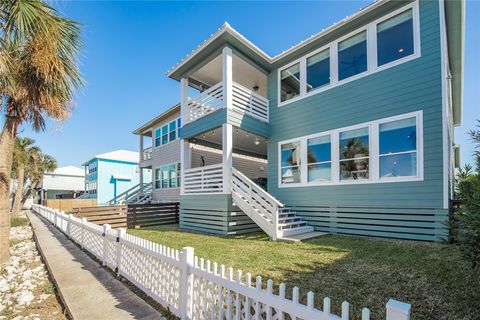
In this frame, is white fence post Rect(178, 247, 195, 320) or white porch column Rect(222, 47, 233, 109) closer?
white fence post Rect(178, 247, 195, 320)

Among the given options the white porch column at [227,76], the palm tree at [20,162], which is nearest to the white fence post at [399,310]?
the white porch column at [227,76]

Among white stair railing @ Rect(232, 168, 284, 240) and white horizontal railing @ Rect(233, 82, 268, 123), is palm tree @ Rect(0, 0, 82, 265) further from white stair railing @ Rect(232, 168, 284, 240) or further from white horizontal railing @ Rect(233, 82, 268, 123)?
white stair railing @ Rect(232, 168, 284, 240)

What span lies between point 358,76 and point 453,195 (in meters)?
5.40

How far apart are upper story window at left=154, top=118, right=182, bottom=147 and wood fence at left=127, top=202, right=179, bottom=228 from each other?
5316 mm

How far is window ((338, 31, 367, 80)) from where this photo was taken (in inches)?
342

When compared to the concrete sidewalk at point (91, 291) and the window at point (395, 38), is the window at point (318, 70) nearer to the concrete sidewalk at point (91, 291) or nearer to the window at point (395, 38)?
the window at point (395, 38)

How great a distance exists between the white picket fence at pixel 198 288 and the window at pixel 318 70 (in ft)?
26.7

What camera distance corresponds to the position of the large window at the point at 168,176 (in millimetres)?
17009

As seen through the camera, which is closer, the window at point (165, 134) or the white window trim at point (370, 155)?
the white window trim at point (370, 155)

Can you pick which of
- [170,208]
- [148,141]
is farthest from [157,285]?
[148,141]

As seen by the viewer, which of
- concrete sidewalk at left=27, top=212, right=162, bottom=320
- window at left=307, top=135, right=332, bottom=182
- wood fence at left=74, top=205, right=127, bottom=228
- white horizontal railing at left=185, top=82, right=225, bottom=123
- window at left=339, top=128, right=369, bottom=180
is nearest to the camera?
concrete sidewalk at left=27, top=212, right=162, bottom=320

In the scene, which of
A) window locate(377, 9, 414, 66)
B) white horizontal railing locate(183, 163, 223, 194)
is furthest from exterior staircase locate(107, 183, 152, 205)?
window locate(377, 9, 414, 66)

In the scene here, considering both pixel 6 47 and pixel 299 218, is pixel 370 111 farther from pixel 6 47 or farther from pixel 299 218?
pixel 6 47

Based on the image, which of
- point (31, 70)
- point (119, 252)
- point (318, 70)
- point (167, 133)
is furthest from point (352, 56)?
point (167, 133)
